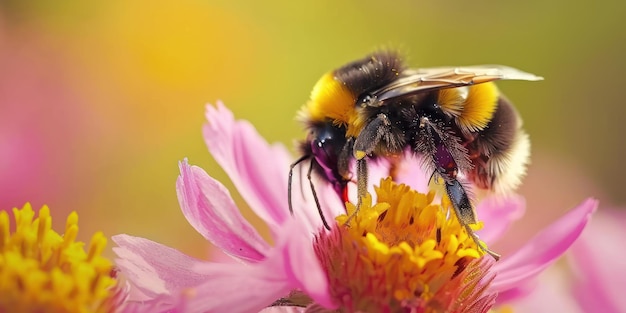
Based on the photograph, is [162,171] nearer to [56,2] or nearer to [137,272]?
[56,2]

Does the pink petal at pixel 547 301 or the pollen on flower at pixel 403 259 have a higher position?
the pollen on flower at pixel 403 259

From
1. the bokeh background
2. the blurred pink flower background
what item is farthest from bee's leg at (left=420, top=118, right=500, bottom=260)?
the bokeh background

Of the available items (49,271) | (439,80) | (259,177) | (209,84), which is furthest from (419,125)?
(209,84)

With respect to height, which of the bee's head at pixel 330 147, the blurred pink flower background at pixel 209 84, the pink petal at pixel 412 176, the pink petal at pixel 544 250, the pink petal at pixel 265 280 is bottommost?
the pink petal at pixel 544 250

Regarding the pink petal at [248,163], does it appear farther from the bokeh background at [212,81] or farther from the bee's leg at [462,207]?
the bokeh background at [212,81]

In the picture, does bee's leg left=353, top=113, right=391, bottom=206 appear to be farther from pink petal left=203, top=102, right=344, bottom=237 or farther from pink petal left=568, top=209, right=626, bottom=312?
pink petal left=568, top=209, right=626, bottom=312

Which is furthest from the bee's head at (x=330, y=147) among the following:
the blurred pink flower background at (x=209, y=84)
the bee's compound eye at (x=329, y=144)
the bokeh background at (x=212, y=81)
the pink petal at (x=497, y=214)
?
the bokeh background at (x=212, y=81)

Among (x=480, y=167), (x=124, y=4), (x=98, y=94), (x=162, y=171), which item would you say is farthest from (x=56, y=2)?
(x=480, y=167)
